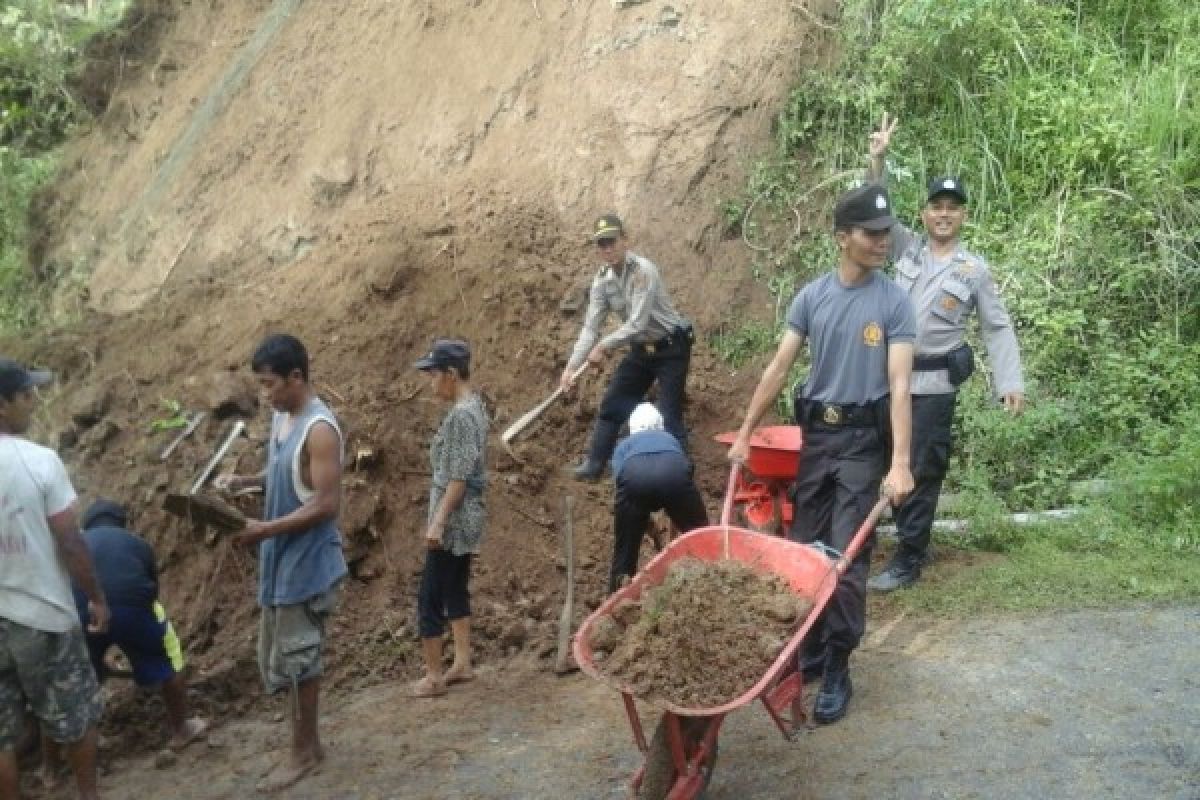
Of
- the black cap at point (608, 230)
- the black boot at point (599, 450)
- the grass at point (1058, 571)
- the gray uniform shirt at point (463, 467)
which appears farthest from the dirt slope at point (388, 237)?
the grass at point (1058, 571)

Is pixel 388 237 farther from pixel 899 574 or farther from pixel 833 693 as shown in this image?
pixel 833 693

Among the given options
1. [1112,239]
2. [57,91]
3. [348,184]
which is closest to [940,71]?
[1112,239]

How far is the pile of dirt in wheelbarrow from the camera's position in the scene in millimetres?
4195

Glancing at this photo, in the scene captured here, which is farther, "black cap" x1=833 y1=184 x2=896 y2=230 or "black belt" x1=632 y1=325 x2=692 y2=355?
"black belt" x1=632 y1=325 x2=692 y2=355

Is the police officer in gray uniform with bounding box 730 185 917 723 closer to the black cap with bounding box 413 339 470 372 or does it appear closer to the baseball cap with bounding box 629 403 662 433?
the baseball cap with bounding box 629 403 662 433

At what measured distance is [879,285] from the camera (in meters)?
5.04

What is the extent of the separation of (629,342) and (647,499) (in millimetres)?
1912

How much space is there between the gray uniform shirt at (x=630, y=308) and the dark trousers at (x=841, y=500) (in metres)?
2.45

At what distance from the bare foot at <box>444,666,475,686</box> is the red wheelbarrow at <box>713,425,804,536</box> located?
1.72 meters

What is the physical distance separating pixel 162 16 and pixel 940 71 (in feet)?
27.2

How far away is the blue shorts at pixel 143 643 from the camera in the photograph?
18.8 ft

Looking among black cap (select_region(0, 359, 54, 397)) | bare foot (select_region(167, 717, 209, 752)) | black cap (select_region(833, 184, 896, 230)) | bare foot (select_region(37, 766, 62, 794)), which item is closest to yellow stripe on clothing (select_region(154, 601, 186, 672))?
bare foot (select_region(167, 717, 209, 752))

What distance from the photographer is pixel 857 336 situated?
4.98 m

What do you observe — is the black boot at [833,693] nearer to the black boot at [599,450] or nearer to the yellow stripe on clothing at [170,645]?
the black boot at [599,450]
